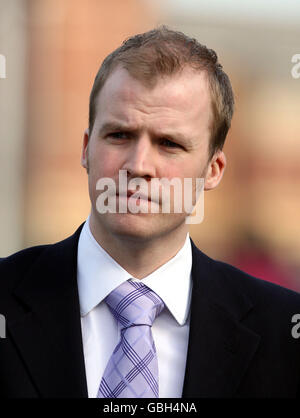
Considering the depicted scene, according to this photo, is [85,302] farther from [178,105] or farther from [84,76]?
[84,76]

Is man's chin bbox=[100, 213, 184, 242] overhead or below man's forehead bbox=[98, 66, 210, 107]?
below

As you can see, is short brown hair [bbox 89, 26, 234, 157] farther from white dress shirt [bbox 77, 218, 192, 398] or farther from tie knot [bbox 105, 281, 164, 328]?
tie knot [bbox 105, 281, 164, 328]

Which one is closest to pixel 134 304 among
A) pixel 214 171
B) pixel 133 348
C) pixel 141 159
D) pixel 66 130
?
pixel 133 348

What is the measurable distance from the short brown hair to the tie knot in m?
0.79

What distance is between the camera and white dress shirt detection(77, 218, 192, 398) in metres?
2.61

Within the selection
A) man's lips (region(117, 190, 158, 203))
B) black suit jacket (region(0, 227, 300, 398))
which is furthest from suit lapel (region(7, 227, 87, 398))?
man's lips (region(117, 190, 158, 203))

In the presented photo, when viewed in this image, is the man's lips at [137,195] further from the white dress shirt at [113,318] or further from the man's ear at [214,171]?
the man's ear at [214,171]

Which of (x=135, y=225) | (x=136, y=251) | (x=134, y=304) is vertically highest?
(x=135, y=225)

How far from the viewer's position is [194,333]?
271 centimetres

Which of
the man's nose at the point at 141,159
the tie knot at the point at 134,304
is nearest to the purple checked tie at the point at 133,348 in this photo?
the tie knot at the point at 134,304

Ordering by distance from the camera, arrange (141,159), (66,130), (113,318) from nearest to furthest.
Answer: (141,159) → (113,318) → (66,130)

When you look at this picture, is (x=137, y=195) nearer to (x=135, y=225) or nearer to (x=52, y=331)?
(x=135, y=225)

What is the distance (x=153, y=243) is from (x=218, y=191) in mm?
8182

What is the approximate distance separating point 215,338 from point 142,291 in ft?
1.30
